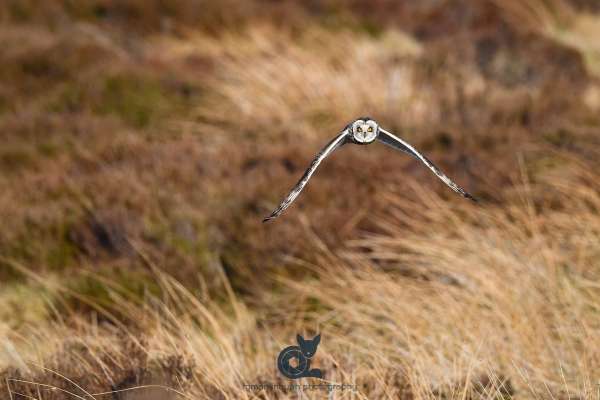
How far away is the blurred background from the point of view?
350 centimetres

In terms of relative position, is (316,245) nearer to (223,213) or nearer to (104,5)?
(223,213)

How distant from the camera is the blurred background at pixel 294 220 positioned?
3496mm

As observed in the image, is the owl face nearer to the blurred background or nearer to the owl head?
the owl head

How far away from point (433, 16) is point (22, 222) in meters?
9.49

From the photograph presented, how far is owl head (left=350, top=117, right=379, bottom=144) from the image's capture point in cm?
177

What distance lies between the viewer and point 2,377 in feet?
10.5

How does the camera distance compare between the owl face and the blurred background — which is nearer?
the owl face

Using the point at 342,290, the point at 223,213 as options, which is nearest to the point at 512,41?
the point at 223,213

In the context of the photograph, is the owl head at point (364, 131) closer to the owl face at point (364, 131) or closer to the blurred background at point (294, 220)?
the owl face at point (364, 131)

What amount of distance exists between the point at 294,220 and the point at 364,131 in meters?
3.66

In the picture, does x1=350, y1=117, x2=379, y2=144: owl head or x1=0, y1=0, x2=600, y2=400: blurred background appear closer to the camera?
x1=350, y1=117, x2=379, y2=144: owl head

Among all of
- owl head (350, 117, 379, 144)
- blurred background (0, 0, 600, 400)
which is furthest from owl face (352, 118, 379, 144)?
blurred background (0, 0, 600, 400)

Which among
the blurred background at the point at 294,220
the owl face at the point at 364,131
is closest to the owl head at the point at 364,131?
the owl face at the point at 364,131

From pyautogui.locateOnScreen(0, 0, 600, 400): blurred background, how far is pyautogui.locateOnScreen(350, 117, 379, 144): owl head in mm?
1413
